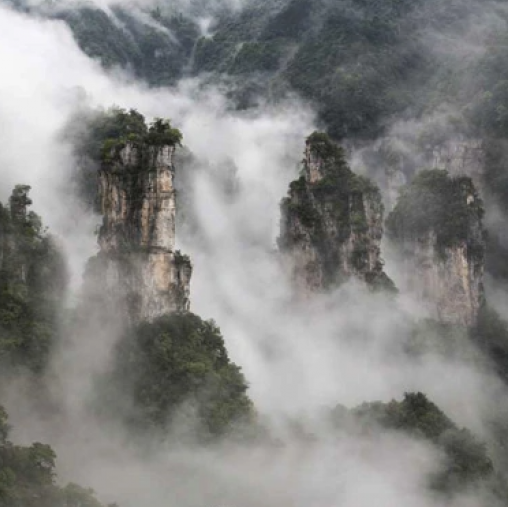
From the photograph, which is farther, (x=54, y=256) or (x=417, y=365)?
(x=417, y=365)

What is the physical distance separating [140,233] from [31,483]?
1483 centimetres

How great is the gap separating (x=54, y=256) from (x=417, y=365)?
926 inches

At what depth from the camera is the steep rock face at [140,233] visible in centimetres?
4153

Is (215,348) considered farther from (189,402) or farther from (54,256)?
(54,256)

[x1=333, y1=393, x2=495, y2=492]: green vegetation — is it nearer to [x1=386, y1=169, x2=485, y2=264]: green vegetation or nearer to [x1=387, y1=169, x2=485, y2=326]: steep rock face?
[x1=387, y1=169, x2=485, y2=326]: steep rock face

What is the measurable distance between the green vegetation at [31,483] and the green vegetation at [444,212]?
105ft

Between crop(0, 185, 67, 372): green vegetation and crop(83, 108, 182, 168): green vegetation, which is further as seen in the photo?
crop(83, 108, 182, 168): green vegetation

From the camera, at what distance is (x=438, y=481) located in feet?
132

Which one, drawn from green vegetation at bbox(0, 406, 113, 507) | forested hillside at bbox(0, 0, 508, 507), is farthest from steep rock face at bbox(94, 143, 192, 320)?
green vegetation at bbox(0, 406, 113, 507)

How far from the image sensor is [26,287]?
40.1m

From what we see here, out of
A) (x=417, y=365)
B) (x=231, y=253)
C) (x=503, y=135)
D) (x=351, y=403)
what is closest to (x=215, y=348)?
(x=351, y=403)

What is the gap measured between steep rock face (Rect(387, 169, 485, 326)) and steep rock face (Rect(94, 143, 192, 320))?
20.6 m

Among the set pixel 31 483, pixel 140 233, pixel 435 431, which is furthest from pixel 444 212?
pixel 31 483

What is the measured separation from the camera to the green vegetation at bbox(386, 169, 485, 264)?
2163 inches
